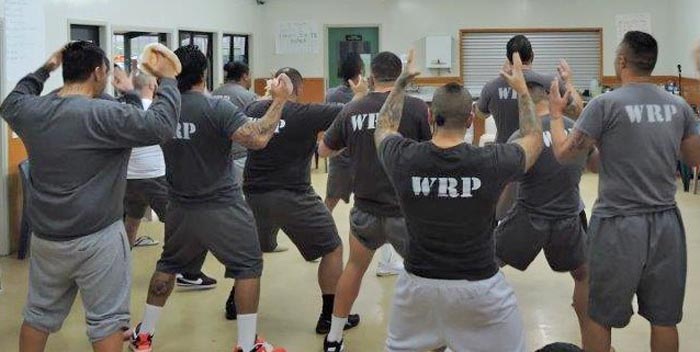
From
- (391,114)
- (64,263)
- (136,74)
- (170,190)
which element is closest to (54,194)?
(64,263)

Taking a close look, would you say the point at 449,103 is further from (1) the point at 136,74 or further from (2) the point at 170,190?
(1) the point at 136,74

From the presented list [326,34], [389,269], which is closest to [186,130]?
[389,269]

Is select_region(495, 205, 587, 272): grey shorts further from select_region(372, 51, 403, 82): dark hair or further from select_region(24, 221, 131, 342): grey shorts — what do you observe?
select_region(24, 221, 131, 342): grey shorts

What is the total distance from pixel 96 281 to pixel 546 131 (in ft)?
6.92

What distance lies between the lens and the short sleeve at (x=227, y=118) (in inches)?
142

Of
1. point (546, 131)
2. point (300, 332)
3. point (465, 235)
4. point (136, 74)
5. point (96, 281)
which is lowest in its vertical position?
point (300, 332)

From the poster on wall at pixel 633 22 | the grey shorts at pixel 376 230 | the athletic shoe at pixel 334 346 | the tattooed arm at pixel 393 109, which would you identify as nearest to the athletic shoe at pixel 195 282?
the athletic shoe at pixel 334 346

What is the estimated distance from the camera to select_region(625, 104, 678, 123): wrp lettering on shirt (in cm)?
296

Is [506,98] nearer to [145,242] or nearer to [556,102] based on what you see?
[556,102]

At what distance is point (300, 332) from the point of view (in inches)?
172

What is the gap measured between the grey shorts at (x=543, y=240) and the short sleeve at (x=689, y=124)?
779 mm

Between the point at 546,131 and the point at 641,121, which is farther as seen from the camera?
the point at 546,131

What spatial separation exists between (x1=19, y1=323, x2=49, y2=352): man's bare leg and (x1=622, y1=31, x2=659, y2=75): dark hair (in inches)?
101

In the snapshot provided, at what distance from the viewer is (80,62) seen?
3035 millimetres
